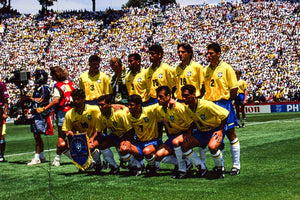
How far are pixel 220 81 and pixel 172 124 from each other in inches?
42.5

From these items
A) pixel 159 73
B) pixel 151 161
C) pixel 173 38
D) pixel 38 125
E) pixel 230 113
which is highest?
pixel 173 38

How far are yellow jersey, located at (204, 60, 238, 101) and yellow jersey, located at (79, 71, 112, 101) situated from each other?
7.42 ft

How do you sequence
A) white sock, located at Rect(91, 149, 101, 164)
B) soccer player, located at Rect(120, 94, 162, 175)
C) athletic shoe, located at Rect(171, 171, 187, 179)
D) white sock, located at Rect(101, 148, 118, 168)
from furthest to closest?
white sock, located at Rect(91, 149, 101, 164), white sock, located at Rect(101, 148, 118, 168), soccer player, located at Rect(120, 94, 162, 175), athletic shoe, located at Rect(171, 171, 187, 179)

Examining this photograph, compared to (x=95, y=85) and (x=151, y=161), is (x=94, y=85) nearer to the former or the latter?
(x=95, y=85)

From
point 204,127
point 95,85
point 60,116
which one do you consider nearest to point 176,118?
point 204,127

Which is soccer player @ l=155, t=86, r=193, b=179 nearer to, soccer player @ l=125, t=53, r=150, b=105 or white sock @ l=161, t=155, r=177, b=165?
white sock @ l=161, t=155, r=177, b=165

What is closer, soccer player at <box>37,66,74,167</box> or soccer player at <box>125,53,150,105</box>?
soccer player at <box>125,53,150,105</box>

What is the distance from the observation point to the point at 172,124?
6.66m

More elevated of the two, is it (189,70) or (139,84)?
(189,70)

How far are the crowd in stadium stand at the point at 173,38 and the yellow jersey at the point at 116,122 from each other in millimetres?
25210

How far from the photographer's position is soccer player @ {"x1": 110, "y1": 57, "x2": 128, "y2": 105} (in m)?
8.12

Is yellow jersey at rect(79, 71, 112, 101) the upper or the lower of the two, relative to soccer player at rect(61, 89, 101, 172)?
upper

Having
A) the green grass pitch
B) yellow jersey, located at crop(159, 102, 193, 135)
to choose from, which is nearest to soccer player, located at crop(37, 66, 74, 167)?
the green grass pitch

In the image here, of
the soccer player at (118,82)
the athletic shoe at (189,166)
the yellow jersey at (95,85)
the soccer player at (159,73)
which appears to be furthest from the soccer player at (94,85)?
the athletic shoe at (189,166)
